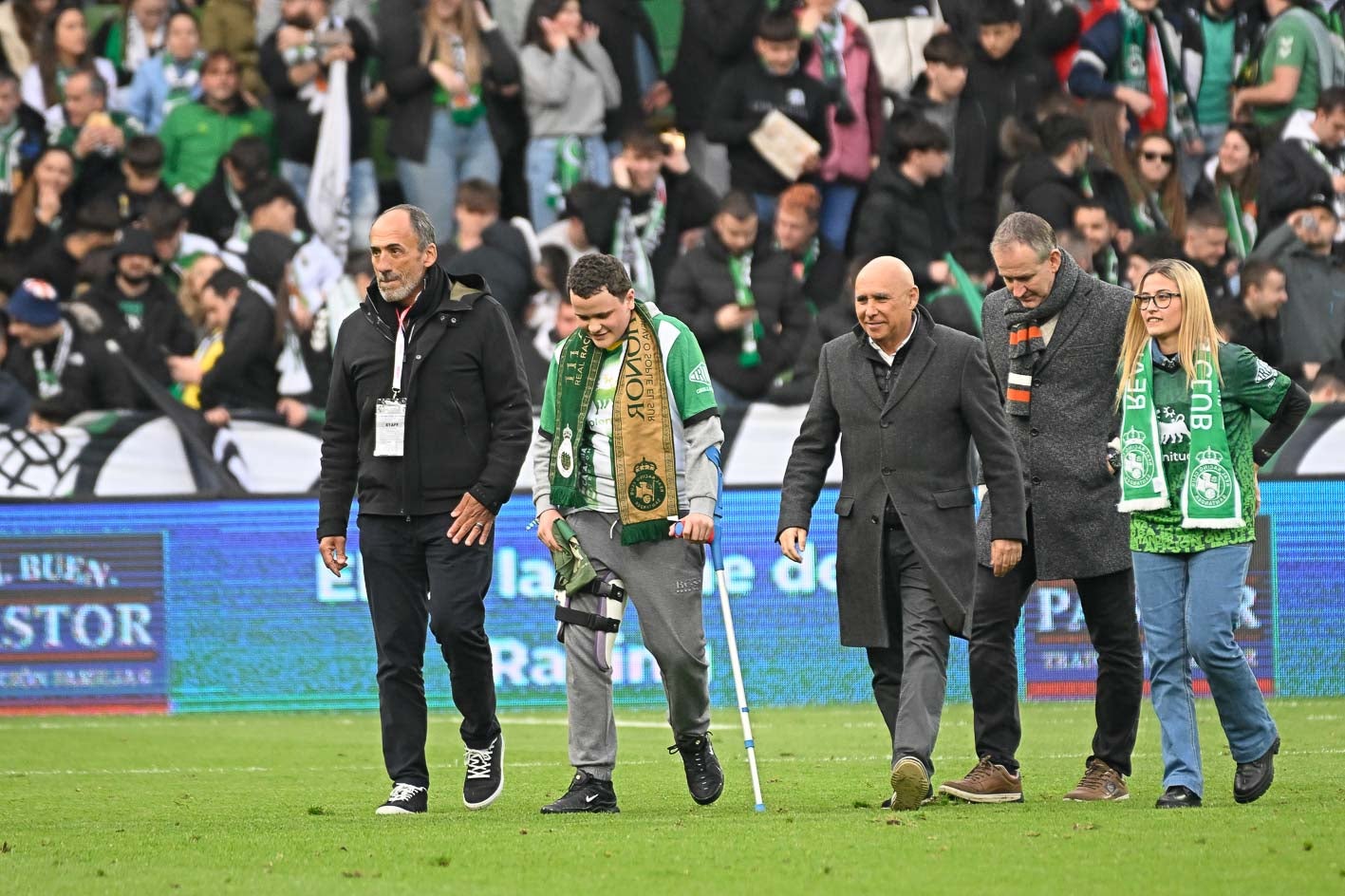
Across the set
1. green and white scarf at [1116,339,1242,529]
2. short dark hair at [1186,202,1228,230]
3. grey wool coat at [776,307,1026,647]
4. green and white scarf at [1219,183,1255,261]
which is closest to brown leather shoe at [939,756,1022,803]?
grey wool coat at [776,307,1026,647]

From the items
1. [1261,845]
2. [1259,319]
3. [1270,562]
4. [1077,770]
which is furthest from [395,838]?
[1259,319]

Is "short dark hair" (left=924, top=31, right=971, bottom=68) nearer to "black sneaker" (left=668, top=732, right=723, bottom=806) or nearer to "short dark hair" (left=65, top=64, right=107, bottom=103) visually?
"short dark hair" (left=65, top=64, right=107, bottom=103)

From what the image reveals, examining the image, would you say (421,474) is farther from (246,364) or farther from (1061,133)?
(1061,133)

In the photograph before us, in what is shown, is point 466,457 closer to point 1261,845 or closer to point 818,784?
point 818,784

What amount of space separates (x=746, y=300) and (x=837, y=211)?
1491 mm

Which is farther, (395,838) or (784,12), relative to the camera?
(784,12)

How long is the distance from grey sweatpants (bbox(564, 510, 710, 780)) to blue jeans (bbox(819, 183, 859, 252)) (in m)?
9.08

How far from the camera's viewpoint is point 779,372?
1609cm

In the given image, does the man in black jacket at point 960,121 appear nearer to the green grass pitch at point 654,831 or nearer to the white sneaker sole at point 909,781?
the green grass pitch at point 654,831

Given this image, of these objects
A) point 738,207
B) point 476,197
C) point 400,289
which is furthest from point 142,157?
point 400,289

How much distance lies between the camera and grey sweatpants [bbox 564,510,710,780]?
8.25 metres

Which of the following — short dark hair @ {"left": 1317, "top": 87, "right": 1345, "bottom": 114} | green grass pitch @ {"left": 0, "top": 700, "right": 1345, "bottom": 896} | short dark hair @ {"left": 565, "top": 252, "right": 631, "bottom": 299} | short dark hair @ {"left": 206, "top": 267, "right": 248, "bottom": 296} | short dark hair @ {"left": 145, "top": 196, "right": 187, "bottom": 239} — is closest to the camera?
green grass pitch @ {"left": 0, "top": 700, "right": 1345, "bottom": 896}

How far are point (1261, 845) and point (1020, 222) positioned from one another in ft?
9.07

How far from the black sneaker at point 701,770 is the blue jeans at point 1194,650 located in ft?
5.64
